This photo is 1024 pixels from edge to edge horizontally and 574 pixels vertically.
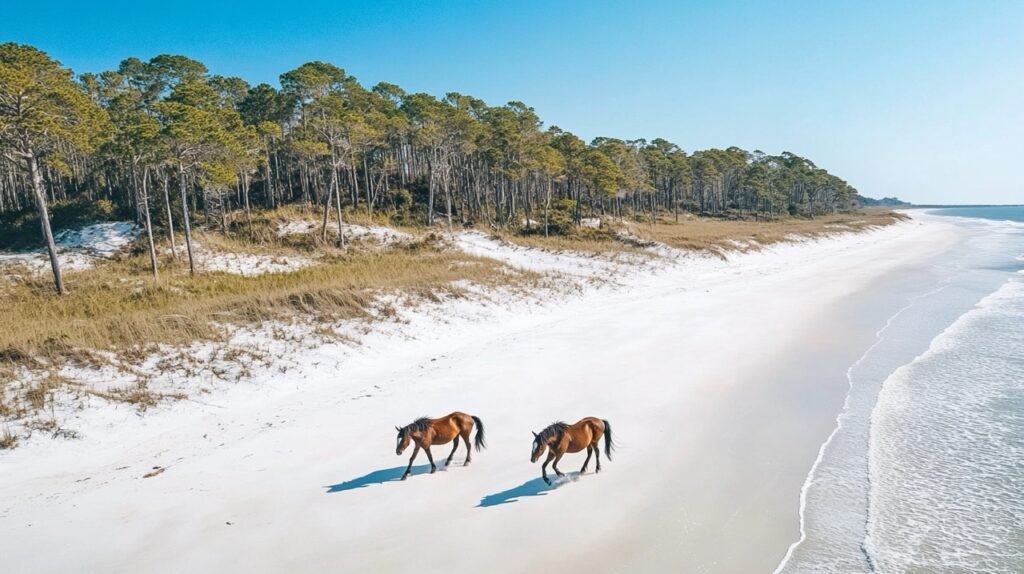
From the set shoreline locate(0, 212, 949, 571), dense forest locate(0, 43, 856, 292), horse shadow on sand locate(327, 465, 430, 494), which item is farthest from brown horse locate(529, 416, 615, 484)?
dense forest locate(0, 43, 856, 292)

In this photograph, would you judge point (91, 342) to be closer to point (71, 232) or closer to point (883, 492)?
point (883, 492)

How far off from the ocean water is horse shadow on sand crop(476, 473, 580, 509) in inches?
113

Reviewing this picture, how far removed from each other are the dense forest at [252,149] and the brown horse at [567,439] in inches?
1047

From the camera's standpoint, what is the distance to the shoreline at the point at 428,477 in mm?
5934

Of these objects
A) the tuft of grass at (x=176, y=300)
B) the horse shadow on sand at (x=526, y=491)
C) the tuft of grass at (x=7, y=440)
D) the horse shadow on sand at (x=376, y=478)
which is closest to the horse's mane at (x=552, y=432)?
the horse shadow on sand at (x=526, y=491)

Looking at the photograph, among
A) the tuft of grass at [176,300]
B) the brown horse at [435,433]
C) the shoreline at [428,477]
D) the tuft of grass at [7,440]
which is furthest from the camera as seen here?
the tuft of grass at [176,300]

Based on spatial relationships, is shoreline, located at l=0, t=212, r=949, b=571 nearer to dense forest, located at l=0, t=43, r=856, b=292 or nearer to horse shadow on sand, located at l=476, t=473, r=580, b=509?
horse shadow on sand, located at l=476, t=473, r=580, b=509

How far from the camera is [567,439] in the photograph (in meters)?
7.00

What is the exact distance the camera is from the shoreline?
234 inches

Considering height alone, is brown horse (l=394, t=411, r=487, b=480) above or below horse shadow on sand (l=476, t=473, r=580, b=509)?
above

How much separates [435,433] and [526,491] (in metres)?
1.56

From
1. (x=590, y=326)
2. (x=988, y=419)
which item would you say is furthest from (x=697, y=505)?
(x=590, y=326)

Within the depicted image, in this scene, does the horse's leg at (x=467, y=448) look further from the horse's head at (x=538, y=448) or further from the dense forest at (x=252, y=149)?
the dense forest at (x=252, y=149)

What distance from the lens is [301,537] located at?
616 cm
